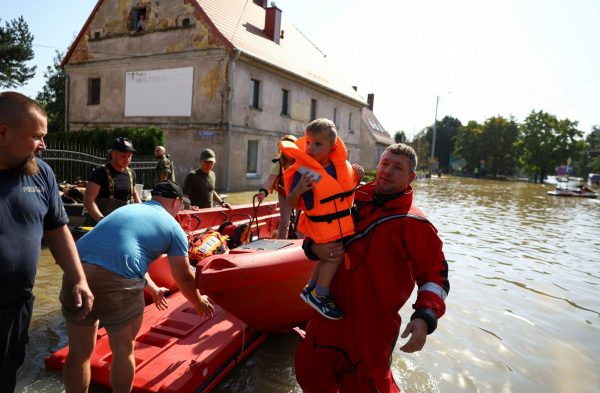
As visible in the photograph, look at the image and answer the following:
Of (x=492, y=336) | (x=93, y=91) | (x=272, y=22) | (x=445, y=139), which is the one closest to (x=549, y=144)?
(x=445, y=139)

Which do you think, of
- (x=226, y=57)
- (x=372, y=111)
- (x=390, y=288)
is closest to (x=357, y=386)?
(x=390, y=288)

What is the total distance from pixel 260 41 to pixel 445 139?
63.3 metres

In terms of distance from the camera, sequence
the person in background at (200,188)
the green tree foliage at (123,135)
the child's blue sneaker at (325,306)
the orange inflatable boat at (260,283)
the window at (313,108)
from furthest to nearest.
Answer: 1. the window at (313,108)
2. the green tree foliage at (123,135)
3. the person in background at (200,188)
4. the orange inflatable boat at (260,283)
5. the child's blue sneaker at (325,306)

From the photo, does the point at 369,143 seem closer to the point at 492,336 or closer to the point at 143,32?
the point at 143,32

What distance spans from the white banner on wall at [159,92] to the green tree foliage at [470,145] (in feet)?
178

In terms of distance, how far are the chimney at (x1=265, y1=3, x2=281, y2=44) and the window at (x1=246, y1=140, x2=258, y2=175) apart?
624cm

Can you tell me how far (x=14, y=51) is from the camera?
28.5m

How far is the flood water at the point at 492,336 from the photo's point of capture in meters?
3.96

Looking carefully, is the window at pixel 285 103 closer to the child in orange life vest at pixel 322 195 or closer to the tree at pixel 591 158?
the child in orange life vest at pixel 322 195

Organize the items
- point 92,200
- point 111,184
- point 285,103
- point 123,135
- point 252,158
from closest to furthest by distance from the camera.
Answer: point 92,200 < point 111,184 < point 123,135 < point 252,158 < point 285,103

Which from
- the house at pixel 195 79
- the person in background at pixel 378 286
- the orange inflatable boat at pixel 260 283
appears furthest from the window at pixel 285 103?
the person in background at pixel 378 286

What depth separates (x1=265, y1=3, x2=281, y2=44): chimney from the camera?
2222 centimetres

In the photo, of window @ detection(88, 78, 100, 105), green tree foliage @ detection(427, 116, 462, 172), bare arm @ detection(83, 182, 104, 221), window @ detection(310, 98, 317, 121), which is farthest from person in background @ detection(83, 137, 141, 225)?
green tree foliage @ detection(427, 116, 462, 172)

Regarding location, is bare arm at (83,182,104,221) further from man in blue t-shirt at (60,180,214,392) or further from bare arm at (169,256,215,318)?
bare arm at (169,256,215,318)
